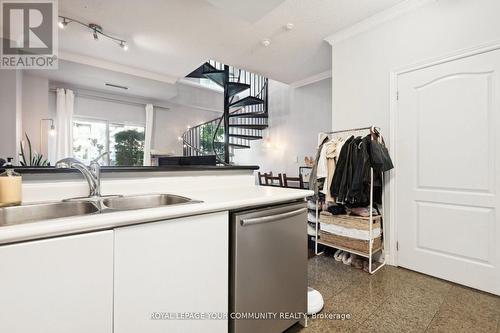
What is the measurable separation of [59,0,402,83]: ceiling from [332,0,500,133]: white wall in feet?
0.91

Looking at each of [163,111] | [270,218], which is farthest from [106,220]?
[163,111]

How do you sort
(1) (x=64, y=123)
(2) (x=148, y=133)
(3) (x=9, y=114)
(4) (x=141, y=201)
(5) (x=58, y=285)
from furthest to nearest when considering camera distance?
(2) (x=148, y=133) < (1) (x=64, y=123) < (3) (x=9, y=114) < (4) (x=141, y=201) < (5) (x=58, y=285)

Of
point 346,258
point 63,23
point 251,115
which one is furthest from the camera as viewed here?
point 251,115

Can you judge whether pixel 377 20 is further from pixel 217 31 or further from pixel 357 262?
pixel 357 262

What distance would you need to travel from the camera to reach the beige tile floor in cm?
149

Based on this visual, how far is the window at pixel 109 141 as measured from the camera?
5.11 m

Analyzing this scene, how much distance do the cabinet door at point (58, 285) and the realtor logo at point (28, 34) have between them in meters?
3.22

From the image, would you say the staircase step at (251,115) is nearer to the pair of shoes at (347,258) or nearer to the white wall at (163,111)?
the white wall at (163,111)

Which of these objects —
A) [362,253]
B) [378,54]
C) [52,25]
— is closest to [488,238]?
[362,253]

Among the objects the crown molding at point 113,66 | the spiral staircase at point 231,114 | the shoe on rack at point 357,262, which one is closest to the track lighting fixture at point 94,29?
the crown molding at point 113,66

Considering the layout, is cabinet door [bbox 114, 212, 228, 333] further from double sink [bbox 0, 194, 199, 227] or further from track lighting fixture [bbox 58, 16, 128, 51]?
track lighting fixture [bbox 58, 16, 128, 51]

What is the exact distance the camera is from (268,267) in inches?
49.0

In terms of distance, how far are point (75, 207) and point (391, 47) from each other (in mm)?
3034

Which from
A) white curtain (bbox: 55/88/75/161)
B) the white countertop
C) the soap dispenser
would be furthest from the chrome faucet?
white curtain (bbox: 55/88/75/161)
